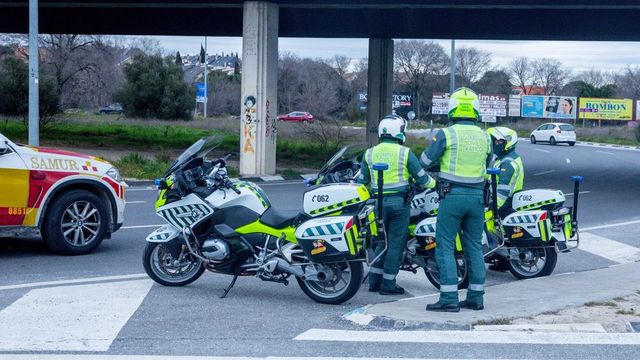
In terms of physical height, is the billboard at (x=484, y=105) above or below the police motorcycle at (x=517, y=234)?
above

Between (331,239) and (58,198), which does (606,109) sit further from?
(331,239)

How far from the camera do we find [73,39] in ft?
212

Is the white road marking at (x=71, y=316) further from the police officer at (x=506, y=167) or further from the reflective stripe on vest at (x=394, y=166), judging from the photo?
the police officer at (x=506, y=167)

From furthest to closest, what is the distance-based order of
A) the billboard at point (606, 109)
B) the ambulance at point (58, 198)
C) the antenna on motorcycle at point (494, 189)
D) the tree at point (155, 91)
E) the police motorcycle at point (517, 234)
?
the billboard at point (606, 109)
the tree at point (155, 91)
the ambulance at point (58, 198)
the police motorcycle at point (517, 234)
the antenna on motorcycle at point (494, 189)

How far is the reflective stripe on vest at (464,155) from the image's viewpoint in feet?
27.1

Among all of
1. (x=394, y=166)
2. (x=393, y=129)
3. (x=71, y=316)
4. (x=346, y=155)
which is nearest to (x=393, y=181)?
(x=394, y=166)

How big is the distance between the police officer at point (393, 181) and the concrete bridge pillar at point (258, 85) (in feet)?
54.6

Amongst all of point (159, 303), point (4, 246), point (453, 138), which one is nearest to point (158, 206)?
point (159, 303)

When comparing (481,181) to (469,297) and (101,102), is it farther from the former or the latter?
(101,102)

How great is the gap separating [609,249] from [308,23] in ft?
69.7

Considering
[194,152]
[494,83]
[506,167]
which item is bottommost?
[506,167]

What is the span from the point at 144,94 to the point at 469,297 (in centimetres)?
5076

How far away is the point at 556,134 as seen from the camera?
194ft

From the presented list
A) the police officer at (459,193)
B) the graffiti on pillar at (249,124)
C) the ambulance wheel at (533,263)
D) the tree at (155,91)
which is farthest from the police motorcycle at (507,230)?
the tree at (155,91)
